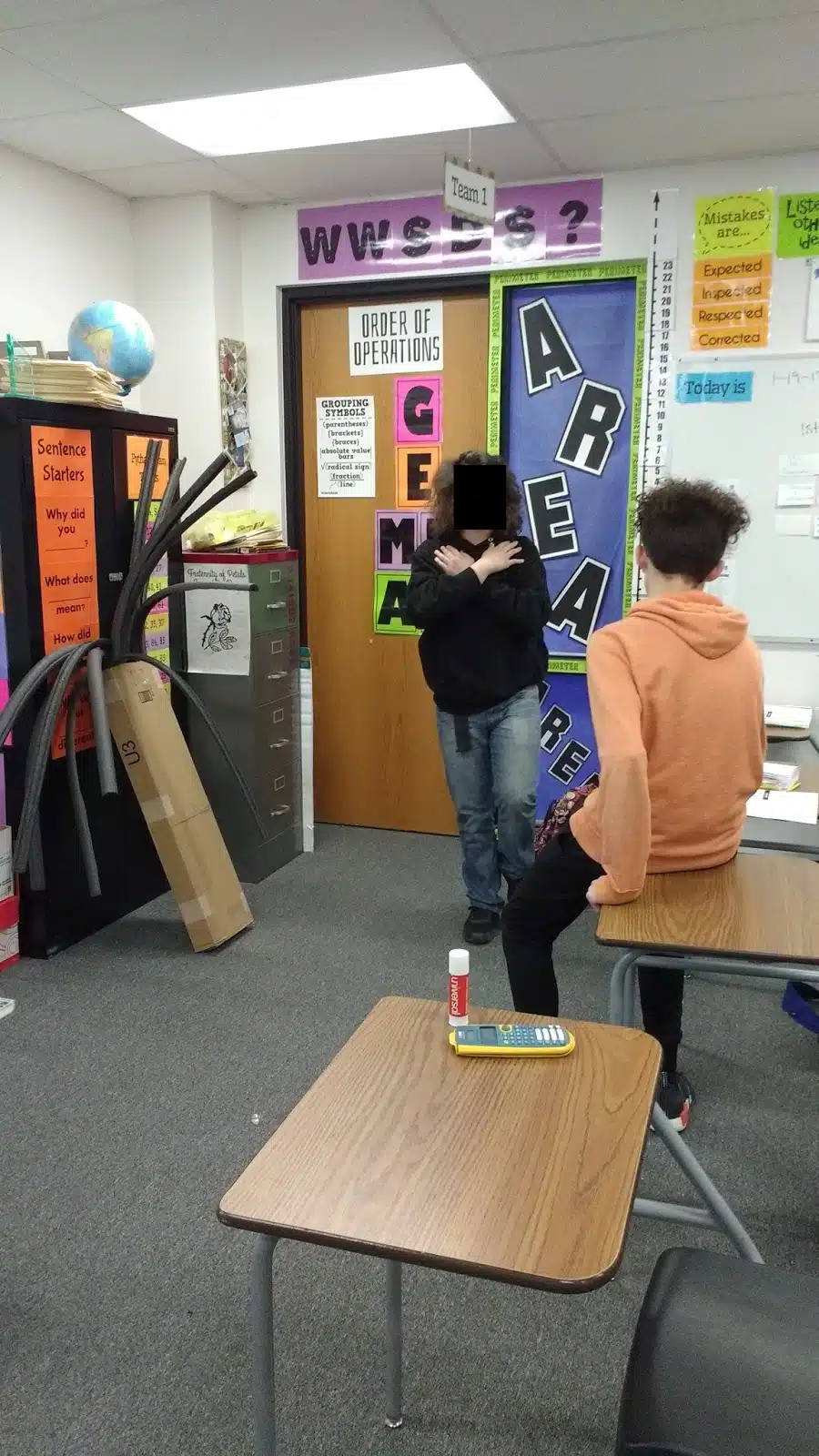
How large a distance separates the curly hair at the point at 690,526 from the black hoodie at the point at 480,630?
1.08 meters

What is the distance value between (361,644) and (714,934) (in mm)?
2867

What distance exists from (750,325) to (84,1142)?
315 cm

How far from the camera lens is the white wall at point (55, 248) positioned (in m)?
3.41

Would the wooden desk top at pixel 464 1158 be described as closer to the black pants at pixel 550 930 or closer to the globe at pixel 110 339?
the black pants at pixel 550 930

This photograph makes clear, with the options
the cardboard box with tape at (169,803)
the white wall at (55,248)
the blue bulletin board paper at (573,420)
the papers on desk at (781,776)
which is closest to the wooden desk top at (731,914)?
the papers on desk at (781,776)

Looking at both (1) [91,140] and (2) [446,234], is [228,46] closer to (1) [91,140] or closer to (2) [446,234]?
(1) [91,140]

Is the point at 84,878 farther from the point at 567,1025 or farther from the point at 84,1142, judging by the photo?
the point at 567,1025

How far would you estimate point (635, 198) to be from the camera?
11.8ft

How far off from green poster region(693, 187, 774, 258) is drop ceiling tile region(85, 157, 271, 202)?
1562 millimetres

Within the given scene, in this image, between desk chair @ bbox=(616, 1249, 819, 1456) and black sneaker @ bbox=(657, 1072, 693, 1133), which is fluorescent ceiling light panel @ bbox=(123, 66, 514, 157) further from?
desk chair @ bbox=(616, 1249, 819, 1456)

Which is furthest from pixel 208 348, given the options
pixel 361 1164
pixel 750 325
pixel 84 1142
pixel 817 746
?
pixel 361 1164

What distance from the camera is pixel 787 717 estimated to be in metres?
3.25

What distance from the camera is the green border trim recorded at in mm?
3676

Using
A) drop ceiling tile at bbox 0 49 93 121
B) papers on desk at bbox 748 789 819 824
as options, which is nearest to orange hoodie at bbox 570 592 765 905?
papers on desk at bbox 748 789 819 824
